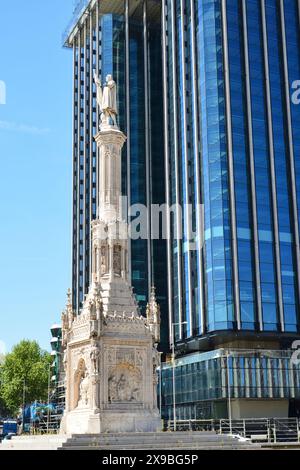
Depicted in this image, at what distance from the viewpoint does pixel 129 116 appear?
121500 millimetres

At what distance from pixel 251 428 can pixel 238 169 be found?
121 feet

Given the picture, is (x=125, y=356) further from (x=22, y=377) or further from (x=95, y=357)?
(x=22, y=377)

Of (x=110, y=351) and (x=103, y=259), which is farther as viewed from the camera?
(x=103, y=259)

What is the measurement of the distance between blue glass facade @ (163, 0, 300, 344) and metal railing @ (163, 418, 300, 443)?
17785 millimetres

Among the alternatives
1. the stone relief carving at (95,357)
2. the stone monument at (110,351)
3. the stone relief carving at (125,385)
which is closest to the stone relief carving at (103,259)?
the stone monument at (110,351)

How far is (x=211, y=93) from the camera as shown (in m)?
96.8

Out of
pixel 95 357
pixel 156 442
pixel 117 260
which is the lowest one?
pixel 156 442

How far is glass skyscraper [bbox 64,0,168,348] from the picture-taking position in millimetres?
115250

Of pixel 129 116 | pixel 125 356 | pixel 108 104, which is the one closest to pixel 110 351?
pixel 125 356

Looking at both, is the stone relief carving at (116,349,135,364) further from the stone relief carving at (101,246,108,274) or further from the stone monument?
the stone relief carving at (101,246,108,274)

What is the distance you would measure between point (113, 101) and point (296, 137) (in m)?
58.8

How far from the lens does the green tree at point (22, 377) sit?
109250mm
